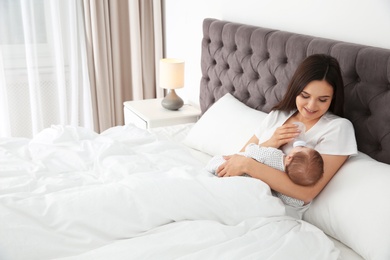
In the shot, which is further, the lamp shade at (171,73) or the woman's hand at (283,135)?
the lamp shade at (171,73)

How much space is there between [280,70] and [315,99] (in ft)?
1.45

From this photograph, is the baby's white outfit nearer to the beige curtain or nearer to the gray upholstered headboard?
the gray upholstered headboard

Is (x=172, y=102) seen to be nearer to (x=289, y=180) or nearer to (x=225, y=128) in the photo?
(x=225, y=128)

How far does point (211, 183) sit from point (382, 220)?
1.90 ft

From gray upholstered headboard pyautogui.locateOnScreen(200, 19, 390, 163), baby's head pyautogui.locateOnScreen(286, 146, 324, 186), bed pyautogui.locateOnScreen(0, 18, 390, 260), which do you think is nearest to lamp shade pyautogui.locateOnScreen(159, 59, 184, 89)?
gray upholstered headboard pyautogui.locateOnScreen(200, 19, 390, 163)

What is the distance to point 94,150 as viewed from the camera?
6.94 feet

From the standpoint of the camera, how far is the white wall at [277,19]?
1751 millimetres

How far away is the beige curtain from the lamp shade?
700 mm

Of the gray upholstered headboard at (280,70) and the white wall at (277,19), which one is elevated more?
the white wall at (277,19)

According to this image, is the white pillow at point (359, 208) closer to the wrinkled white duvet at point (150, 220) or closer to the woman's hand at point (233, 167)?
the wrinkled white duvet at point (150, 220)

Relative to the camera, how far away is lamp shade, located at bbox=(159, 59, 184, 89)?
116 inches

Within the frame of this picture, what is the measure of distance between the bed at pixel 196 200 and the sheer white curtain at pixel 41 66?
4.39 ft

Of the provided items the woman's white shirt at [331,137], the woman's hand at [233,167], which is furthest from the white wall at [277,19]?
the woman's hand at [233,167]

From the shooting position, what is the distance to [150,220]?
1.42 m
